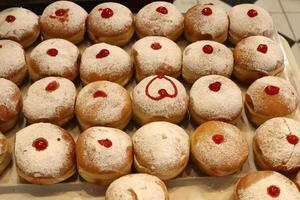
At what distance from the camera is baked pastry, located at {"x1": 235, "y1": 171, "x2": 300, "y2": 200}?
1.39 m

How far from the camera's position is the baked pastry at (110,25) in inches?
76.7

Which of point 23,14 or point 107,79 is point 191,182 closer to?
point 107,79

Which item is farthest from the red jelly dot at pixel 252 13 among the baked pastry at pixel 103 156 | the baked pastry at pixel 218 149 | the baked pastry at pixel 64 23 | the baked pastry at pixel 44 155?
the baked pastry at pixel 44 155

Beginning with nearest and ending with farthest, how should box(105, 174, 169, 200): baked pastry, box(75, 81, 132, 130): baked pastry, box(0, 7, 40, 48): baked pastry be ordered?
1. box(105, 174, 169, 200): baked pastry
2. box(75, 81, 132, 130): baked pastry
3. box(0, 7, 40, 48): baked pastry

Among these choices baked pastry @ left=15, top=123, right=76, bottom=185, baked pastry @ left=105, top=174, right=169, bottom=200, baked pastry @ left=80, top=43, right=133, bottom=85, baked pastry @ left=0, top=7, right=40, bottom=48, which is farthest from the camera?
baked pastry @ left=0, top=7, right=40, bottom=48

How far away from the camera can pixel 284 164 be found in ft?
4.97

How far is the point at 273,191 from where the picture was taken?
54.7 inches

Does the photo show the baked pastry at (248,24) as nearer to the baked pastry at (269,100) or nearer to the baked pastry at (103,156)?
the baked pastry at (269,100)

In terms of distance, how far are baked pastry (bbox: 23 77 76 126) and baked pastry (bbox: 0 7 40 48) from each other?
0.35 meters

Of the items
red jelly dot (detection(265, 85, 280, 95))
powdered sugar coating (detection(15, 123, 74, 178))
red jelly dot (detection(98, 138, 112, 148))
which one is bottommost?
powdered sugar coating (detection(15, 123, 74, 178))

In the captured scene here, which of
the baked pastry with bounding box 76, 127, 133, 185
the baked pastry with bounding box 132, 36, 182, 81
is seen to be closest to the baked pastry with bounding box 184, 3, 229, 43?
the baked pastry with bounding box 132, 36, 182, 81

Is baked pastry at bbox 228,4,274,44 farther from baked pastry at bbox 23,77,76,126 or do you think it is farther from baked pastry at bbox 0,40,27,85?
baked pastry at bbox 0,40,27,85

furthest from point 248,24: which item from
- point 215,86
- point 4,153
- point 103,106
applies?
point 4,153

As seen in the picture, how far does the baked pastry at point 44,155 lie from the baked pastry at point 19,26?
56cm
